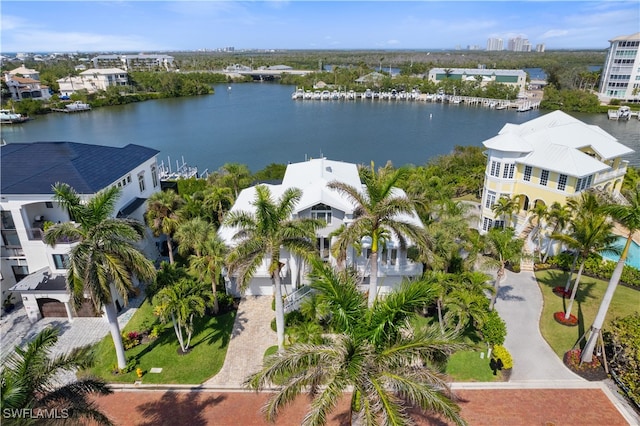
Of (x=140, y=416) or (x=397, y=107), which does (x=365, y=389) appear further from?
(x=397, y=107)

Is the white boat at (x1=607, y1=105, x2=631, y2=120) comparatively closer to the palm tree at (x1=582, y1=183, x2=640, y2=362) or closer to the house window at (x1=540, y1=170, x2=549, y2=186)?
the house window at (x1=540, y1=170, x2=549, y2=186)

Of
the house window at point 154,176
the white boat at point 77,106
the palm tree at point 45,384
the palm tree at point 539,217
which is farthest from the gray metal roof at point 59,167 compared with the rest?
the white boat at point 77,106

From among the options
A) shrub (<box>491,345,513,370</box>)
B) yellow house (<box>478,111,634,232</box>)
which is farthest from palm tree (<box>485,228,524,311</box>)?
yellow house (<box>478,111,634,232</box>)

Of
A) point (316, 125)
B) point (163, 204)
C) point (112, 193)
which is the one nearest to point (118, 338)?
point (112, 193)

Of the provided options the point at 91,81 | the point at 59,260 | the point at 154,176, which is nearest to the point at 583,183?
the point at 154,176

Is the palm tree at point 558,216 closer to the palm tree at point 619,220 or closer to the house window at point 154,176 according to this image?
the palm tree at point 619,220
